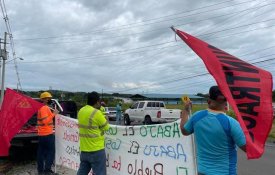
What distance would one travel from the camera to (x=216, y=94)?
13.6 ft

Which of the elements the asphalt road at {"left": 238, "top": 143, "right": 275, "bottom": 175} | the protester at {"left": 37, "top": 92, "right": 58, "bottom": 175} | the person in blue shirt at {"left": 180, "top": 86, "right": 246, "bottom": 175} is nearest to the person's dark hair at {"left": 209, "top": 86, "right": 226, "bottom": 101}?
the person in blue shirt at {"left": 180, "top": 86, "right": 246, "bottom": 175}

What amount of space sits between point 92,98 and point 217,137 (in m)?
2.89

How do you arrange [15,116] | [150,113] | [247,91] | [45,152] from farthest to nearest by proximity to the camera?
[150,113] → [15,116] → [45,152] → [247,91]

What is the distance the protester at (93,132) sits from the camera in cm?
655

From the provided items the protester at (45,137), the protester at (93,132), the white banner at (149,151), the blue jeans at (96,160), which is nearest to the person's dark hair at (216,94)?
the white banner at (149,151)

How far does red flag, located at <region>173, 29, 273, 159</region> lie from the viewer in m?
4.16

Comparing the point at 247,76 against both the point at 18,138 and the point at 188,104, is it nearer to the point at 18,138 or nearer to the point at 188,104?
the point at 188,104

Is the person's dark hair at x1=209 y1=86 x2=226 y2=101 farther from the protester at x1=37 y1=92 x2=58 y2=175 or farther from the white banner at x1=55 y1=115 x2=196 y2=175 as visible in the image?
the protester at x1=37 y1=92 x2=58 y2=175

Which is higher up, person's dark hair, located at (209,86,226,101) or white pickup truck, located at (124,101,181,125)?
person's dark hair, located at (209,86,226,101)

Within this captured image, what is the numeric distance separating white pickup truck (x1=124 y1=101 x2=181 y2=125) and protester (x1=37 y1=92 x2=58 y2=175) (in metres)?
19.5

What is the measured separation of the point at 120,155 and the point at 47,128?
227 cm

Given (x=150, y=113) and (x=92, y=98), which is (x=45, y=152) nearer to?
(x=92, y=98)

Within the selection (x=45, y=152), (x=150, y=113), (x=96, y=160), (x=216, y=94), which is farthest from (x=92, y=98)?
(x=150, y=113)

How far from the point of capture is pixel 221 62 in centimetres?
451
